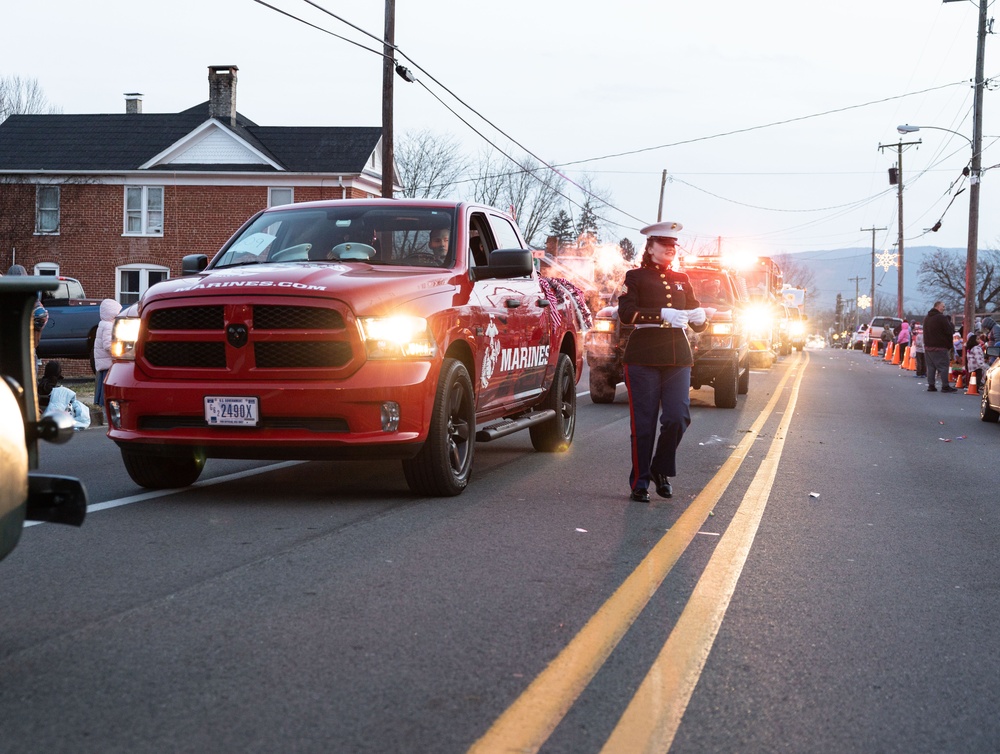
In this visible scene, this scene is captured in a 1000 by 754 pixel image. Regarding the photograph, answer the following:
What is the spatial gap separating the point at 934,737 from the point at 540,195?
67805 millimetres

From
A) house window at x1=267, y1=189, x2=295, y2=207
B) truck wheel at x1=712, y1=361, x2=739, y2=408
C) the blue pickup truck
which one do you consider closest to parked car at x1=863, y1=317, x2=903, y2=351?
house window at x1=267, y1=189, x2=295, y2=207

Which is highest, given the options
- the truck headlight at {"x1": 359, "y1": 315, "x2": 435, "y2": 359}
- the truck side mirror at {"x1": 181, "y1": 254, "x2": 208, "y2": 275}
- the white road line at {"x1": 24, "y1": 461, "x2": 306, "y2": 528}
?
the truck side mirror at {"x1": 181, "y1": 254, "x2": 208, "y2": 275}

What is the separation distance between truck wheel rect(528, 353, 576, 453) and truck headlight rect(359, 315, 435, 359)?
318cm

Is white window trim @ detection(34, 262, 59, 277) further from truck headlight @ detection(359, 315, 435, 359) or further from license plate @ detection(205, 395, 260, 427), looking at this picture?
truck headlight @ detection(359, 315, 435, 359)

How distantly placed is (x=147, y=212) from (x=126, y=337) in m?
36.1

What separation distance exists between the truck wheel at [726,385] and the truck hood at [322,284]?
9408 mm

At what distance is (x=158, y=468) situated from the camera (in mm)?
7844

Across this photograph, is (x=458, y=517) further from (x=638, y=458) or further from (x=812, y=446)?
(x=812, y=446)

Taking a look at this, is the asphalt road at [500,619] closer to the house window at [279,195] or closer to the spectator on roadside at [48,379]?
the spectator on roadside at [48,379]

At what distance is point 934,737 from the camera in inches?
140

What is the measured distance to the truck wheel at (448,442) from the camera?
7516 mm

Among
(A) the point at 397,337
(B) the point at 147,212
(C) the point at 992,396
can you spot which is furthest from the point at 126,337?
(B) the point at 147,212

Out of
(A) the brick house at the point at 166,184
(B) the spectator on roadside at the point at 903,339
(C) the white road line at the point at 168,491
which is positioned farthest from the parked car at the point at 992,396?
(A) the brick house at the point at 166,184

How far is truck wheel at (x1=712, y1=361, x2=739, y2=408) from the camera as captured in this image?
16797mm
